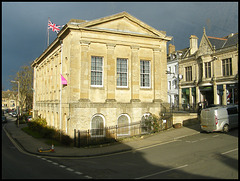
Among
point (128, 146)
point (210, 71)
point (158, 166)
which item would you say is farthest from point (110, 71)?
point (210, 71)

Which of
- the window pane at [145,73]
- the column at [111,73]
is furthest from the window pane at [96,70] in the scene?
the window pane at [145,73]

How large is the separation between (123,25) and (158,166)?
53.1 ft

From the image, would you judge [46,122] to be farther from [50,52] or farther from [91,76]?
[91,76]

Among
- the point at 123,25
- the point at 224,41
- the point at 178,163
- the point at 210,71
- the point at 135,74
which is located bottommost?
the point at 178,163

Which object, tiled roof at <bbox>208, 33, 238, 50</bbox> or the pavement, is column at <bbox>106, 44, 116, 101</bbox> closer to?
the pavement

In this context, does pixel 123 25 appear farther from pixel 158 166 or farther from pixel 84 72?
pixel 158 166

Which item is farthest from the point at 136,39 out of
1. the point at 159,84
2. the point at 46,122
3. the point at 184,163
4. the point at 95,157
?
the point at 46,122

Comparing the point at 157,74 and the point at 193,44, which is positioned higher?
the point at 193,44

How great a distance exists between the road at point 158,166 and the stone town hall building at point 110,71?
6.89 m

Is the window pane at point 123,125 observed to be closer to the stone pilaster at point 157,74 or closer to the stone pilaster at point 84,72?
the stone pilaster at point 157,74

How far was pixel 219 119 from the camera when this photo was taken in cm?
1927

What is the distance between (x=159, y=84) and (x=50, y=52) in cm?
1611

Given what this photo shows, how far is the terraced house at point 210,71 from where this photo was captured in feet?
122

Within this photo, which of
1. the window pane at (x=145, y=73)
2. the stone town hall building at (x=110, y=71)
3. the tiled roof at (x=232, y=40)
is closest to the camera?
the stone town hall building at (x=110, y=71)
